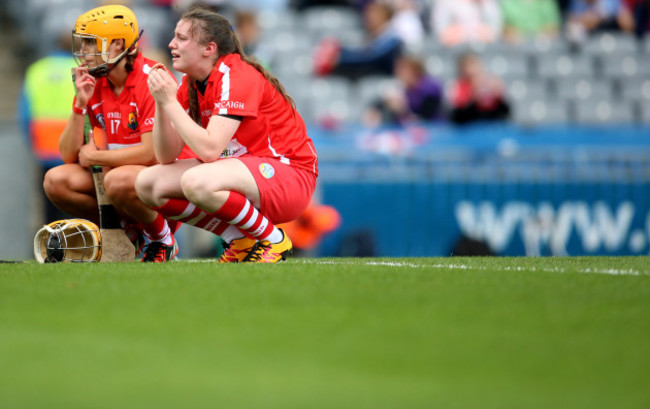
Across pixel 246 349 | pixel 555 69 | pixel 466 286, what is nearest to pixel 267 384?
pixel 246 349

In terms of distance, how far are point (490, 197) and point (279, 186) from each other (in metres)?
4.23

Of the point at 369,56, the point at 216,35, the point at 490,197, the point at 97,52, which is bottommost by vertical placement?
the point at 490,197

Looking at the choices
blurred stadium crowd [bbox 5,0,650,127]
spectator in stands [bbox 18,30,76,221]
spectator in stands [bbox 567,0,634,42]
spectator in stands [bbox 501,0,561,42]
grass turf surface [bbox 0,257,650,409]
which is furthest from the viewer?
spectator in stands [bbox 567,0,634,42]

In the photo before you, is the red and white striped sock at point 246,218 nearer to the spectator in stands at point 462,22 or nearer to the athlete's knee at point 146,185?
the athlete's knee at point 146,185

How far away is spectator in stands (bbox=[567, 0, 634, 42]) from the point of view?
13883mm

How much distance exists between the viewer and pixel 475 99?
1070 centimetres

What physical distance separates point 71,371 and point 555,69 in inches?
437

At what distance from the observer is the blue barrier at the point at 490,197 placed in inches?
357

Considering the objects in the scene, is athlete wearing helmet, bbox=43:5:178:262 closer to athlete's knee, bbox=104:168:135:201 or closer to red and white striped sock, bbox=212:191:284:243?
athlete's knee, bbox=104:168:135:201

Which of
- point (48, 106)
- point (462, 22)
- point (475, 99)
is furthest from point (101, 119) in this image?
point (462, 22)

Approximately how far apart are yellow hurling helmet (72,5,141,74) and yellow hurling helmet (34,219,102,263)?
903mm

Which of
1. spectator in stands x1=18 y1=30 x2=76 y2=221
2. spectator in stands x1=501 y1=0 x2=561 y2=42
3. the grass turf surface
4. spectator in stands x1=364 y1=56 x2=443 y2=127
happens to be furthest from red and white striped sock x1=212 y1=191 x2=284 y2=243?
spectator in stands x1=501 y1=0 x2=561 y2=42

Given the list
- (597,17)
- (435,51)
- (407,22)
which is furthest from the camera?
(597,17)

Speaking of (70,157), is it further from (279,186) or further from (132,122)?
(279,186)
